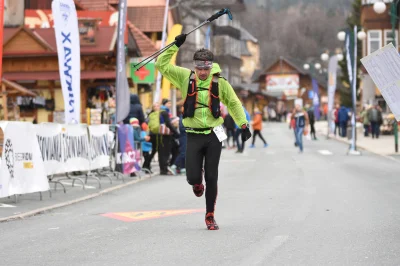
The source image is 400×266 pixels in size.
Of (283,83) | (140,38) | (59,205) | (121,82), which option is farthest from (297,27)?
(59,205)

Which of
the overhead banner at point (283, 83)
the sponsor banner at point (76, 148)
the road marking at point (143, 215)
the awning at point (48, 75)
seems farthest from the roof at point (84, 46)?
the overhead banner at point (283, 83)

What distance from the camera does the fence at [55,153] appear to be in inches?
543

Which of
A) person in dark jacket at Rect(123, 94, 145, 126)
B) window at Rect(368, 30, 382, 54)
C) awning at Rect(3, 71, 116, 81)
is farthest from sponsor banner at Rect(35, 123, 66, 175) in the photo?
window at Rect(368, 30, 382, 54)

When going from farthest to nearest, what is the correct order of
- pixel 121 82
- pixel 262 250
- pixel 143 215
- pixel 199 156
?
pixel 121 82 < pixel 143 215 < pixel 199 156 < pixel 262 250

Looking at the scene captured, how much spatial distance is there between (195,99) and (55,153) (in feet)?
22.0

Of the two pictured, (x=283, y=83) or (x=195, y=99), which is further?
(x=283, y=83)

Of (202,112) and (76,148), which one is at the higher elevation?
(202,112)

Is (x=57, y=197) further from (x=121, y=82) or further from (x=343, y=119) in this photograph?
(x=343, y=119)

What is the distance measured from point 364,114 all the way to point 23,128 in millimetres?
35400

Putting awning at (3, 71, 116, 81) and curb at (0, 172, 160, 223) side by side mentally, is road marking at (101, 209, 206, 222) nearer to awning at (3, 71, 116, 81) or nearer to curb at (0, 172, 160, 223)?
curb at (0, 172, 160, 223)

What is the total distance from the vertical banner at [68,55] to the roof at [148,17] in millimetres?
35105

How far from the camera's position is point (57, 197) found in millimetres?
15562

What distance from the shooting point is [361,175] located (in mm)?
20078

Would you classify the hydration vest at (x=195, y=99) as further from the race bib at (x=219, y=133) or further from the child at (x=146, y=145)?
the child at (x=146, y=145)
